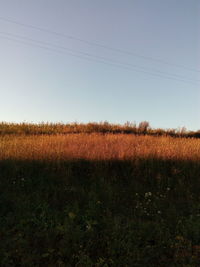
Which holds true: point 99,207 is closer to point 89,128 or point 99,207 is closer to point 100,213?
point 100,213

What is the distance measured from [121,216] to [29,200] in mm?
1797

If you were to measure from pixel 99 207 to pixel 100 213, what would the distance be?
19 centimetres

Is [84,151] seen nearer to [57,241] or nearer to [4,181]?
[4,181]

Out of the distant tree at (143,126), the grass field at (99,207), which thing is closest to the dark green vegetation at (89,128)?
the distant tree at (143,126)

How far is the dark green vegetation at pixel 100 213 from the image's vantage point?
3381 millimetres

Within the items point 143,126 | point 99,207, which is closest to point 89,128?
point 143,126

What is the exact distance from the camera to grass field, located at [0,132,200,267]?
134 inches

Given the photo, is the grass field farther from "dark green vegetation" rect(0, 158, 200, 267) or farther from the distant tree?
the distant tree

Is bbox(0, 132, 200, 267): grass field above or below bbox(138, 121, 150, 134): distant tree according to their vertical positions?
below

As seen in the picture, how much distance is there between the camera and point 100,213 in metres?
4.33

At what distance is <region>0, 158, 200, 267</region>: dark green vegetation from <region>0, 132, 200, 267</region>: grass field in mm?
14

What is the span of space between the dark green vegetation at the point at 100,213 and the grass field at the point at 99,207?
0.01 m

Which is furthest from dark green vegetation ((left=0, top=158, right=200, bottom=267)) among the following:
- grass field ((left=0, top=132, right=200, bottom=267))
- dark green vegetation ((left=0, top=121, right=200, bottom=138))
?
dark green vegetation ((left=0, top=121, right=200, bottom=138))

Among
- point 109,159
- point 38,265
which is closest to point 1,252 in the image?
point 38,265
